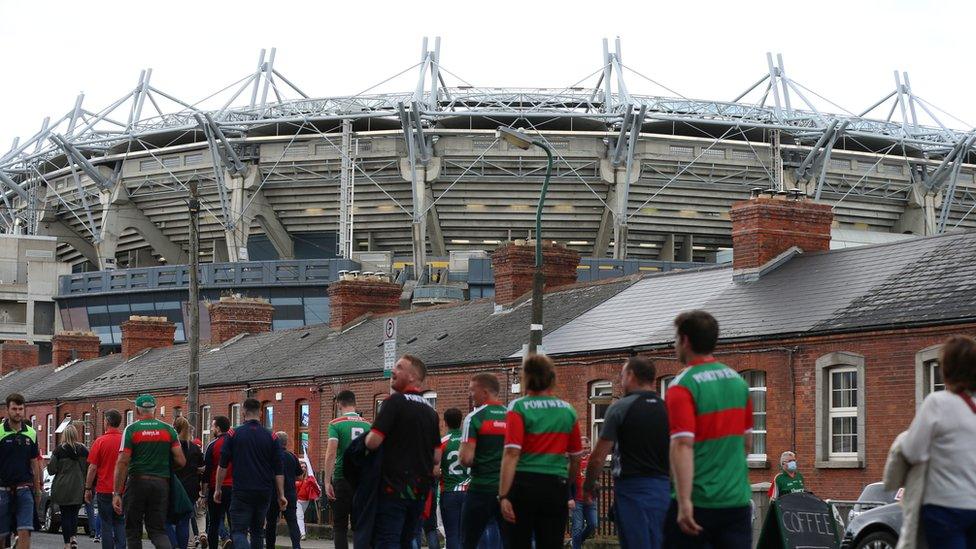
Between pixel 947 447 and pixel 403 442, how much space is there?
443 centimetres

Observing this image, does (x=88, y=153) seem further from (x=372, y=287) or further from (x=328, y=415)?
(x=328, y=415)

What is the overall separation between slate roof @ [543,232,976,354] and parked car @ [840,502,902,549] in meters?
7.06

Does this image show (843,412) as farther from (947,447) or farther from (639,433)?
(947,447)

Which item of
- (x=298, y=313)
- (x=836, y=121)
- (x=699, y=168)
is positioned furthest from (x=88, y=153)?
(x=836, y=121)

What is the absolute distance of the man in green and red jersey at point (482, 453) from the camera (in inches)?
451

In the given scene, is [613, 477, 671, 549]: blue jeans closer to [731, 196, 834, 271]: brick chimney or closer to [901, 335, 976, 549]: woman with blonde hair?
[901, 335, 976, 549]: woman with blonde hair

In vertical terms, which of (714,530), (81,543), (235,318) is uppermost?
(235,318)

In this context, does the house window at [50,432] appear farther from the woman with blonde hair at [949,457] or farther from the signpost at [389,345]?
the woman with blonde hair at [949,457]

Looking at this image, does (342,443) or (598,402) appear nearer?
(342,443)

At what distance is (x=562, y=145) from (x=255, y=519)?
53913 mm

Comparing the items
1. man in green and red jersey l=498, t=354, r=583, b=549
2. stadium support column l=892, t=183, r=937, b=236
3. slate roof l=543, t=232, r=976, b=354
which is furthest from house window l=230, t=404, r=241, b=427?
stadium support column l=892, t=183, r=937, b=236

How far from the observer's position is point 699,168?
6938 centimetres

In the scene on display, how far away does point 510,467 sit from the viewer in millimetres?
9953

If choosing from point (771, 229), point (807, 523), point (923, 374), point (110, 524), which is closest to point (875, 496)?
point (807, 523)
